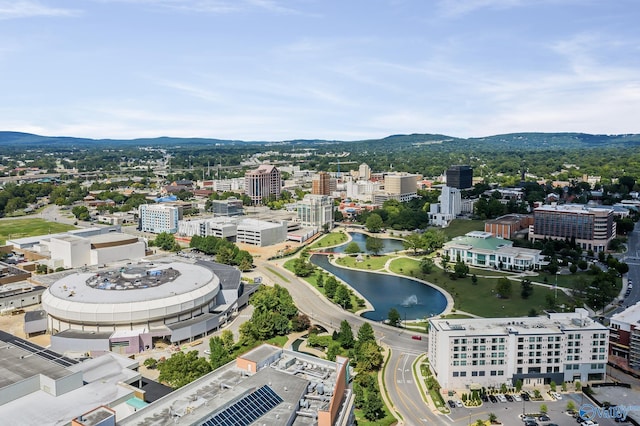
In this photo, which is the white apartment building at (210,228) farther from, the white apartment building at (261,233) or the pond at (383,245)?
the pond at (383,245)

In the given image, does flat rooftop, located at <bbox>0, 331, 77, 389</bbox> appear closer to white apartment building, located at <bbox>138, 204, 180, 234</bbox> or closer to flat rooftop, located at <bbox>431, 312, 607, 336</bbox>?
flat rooftop, located at <bbox>431, 312, 607, 336</bbox>

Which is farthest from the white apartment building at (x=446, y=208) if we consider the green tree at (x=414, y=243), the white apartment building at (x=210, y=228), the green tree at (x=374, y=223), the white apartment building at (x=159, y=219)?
the white apartment building at (x=159, y=219)

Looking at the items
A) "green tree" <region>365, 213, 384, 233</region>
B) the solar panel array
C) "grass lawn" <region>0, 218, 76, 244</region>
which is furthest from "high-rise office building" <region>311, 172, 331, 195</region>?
the solar panel array

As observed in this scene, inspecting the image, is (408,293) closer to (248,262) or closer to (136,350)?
(248,262)

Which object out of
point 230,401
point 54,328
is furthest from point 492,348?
point 54,328

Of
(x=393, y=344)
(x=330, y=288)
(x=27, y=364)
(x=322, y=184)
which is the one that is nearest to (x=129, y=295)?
(x=27, y=364)

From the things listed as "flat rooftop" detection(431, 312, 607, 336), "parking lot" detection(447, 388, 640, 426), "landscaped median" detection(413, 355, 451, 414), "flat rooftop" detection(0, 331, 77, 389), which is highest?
"flat rooftop" detection(431, 312, 607, 336)
